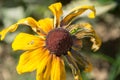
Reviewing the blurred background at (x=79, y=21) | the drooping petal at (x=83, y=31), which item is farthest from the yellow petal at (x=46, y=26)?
the blurred background at (x=79, y=21)

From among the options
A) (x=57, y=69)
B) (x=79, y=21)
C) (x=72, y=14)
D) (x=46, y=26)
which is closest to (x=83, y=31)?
(x=72, y=14)

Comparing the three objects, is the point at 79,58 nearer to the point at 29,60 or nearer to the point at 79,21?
the point at 29,60

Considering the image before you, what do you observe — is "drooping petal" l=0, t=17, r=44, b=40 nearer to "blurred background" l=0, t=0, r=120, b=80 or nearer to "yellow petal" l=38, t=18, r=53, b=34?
"yellow petal" l=38, t=18, r=53, b=34

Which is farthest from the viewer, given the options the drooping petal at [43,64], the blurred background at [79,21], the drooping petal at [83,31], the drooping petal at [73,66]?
the blurred background at [79,21]

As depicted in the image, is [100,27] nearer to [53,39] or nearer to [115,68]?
[115,68]

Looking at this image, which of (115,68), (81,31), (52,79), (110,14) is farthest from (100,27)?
(52,79)

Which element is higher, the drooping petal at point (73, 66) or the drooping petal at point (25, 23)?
the drooping petal at point (25, 23)

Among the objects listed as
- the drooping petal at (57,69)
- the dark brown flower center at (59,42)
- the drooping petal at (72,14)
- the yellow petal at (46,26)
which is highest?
the drooping petal at (72,14)

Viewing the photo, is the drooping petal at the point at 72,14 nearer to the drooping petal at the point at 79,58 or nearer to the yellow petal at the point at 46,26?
the yellow petal at the point at 46,26
